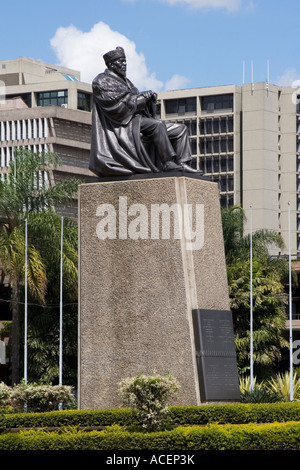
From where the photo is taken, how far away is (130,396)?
1549 centimetres

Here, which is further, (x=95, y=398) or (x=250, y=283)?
(x=250, y=283)

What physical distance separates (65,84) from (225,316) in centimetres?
7974

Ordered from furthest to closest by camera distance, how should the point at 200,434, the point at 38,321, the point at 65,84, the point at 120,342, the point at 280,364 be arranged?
1. the point at 65,84
2. the point at 280,364
3. the point at 38,321
4. the point at 120,342
5. the point at 200,434

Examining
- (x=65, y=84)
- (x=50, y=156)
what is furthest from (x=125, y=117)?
(x=65, y=84)

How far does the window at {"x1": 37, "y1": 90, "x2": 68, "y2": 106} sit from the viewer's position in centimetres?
9662

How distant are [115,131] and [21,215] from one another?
24950 mm

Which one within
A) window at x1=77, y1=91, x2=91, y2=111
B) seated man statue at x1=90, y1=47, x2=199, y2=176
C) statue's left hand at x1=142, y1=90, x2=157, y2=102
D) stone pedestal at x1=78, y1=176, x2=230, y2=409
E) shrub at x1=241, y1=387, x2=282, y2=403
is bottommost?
shrub at x1=241, y1=387, x2=282, y2=403

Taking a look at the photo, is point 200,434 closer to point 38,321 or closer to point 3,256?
point 3,256

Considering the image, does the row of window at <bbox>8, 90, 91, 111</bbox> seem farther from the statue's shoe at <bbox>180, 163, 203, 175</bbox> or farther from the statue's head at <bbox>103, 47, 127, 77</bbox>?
the statue's shoe at <bbox>180, 163, 203, 175</bbox>

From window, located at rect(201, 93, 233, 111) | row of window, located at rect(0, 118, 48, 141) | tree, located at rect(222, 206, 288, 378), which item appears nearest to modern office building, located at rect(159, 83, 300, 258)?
window, located at rect(201, 93, 233, 111)

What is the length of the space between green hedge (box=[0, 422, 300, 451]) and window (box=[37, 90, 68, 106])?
82.5m

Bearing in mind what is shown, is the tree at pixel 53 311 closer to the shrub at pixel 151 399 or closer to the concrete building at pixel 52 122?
the shrub at pixel 151 399

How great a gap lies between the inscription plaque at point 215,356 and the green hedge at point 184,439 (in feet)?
6.24

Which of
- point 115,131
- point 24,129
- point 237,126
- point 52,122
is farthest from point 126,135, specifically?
point 237,126
